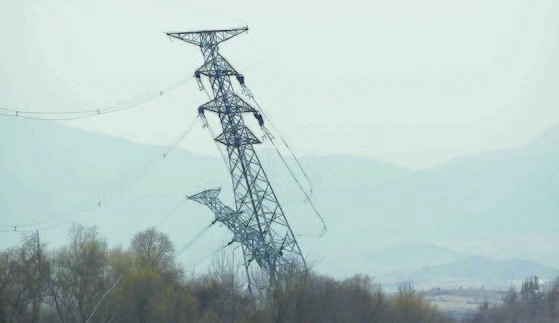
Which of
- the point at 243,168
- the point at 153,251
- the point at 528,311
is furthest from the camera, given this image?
the point at 528,311

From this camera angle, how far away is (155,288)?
66.4 metres

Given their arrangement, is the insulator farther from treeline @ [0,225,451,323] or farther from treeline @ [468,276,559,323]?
treeline @ [468,276,559,323]

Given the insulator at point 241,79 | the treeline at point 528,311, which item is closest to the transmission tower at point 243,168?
the insulator at point 241,79

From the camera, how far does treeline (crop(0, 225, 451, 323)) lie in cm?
6350

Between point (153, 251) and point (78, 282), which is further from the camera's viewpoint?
point (153, 251)

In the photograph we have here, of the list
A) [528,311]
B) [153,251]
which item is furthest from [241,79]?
[528,311]

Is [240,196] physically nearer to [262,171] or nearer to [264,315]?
[262,171]

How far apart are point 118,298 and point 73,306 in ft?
20.7

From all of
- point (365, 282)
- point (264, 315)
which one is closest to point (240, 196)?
point (264, 315)

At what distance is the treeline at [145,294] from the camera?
6350 centimetres

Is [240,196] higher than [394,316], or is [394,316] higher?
[240,196]

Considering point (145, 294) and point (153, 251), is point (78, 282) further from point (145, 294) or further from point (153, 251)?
point (153, 251)

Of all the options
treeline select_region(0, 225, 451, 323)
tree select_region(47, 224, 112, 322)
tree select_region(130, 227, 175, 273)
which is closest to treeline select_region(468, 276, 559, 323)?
treeline select_region(0, 225, 451, 323)

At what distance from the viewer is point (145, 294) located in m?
66.1
